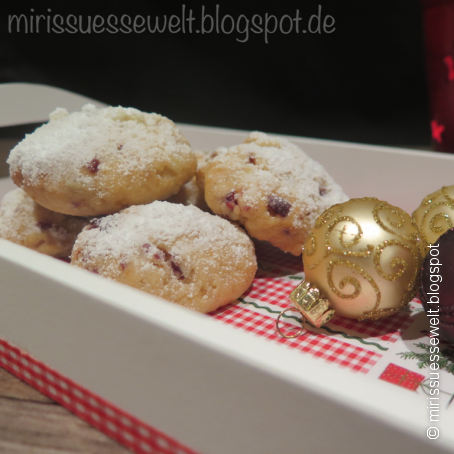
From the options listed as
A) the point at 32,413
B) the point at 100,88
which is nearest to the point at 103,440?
the point at 32,413

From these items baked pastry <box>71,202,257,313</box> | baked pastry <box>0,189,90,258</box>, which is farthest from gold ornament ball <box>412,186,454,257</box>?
baked pastry <box>0,189,90,258</box>

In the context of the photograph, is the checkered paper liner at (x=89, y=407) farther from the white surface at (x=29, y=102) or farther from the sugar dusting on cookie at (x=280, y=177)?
the white surface at (x=29, y=102)

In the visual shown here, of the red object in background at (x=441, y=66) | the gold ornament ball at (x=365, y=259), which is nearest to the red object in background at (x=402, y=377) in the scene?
the gold ornament ball at (x=365, y=259)

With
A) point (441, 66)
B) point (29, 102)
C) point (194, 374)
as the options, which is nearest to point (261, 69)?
point (441, 66)

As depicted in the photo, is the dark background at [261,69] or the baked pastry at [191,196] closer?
the baked pastry at [191,196]

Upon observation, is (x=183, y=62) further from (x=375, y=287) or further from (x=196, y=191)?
(x=375, y=287)

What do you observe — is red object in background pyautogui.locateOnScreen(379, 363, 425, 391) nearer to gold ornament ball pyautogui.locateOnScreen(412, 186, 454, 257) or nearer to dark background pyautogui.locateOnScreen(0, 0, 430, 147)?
gold ornament ball pyautogui.locateOnScreen(412, 186, 454, 257)
